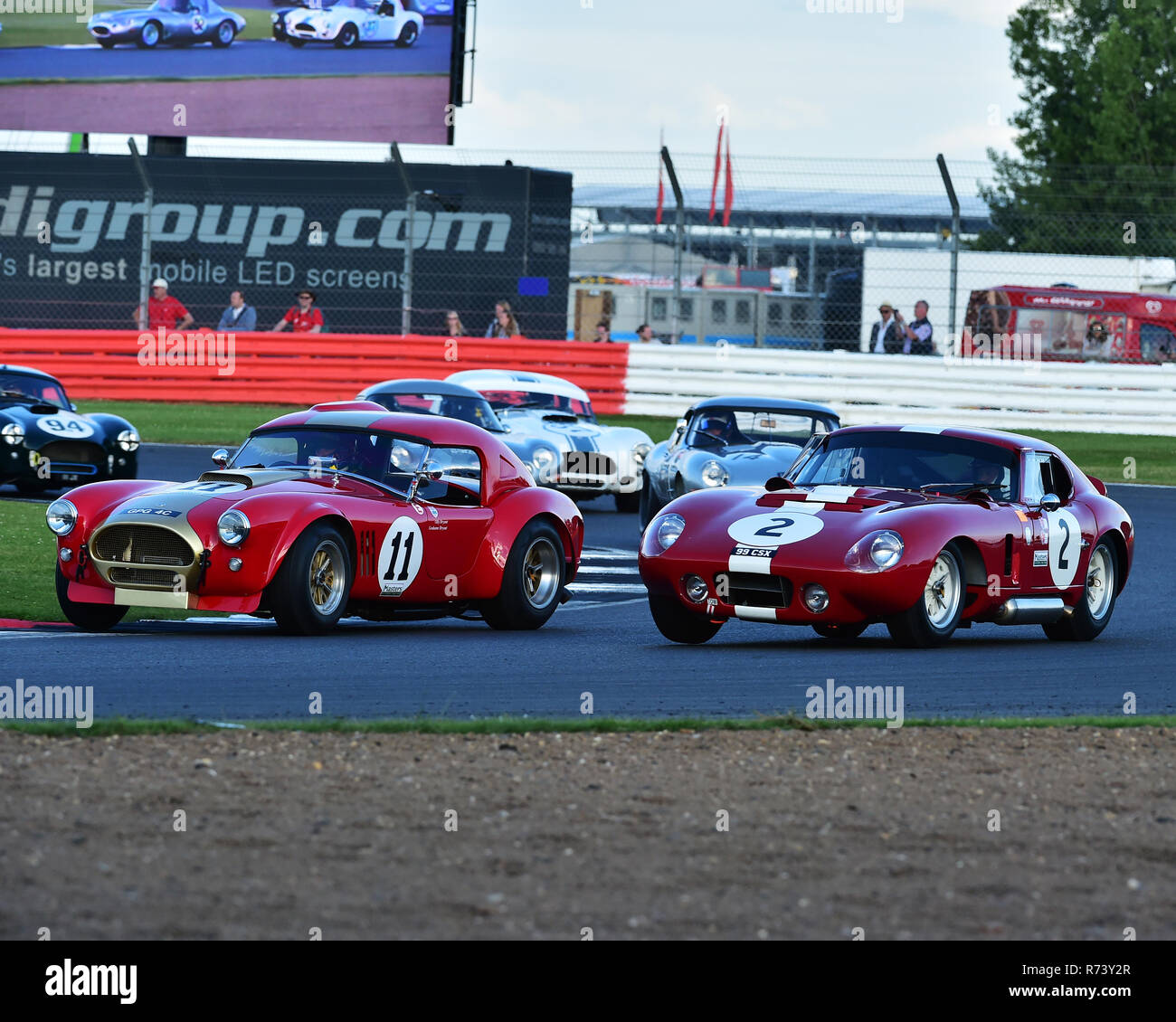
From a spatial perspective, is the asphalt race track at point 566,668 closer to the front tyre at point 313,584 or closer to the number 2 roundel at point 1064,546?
the front tyre at point 313,584

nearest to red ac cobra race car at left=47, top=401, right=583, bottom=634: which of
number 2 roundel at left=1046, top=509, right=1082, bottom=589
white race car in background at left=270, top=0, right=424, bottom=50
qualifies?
number 2 roundel at left=1046, top=509, right=1082, bottom=589

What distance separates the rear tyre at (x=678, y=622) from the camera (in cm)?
1005

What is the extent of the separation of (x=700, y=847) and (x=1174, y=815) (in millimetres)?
1609

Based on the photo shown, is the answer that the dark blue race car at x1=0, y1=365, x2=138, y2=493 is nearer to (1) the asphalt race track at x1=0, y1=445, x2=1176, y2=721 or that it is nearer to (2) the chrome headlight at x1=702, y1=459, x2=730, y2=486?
(2) the chrome headlight at x1=702, y1=459, x2=730, y2=486

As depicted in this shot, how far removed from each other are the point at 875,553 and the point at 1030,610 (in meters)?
1.35

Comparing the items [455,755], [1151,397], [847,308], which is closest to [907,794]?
[455,755]

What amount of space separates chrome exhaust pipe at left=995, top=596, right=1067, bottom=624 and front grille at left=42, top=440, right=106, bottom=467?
29.7 ft

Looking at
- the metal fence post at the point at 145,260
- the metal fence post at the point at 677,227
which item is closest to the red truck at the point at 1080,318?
the metal fence post at the point at 677,227

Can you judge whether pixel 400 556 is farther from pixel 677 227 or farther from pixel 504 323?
pixel 504 323

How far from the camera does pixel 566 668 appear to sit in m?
9.06

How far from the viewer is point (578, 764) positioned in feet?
21.3

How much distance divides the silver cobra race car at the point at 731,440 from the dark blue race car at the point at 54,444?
14.8ft

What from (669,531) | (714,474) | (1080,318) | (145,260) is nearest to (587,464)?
(714,474)
